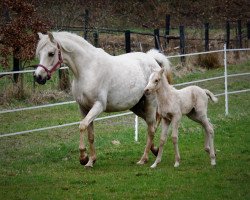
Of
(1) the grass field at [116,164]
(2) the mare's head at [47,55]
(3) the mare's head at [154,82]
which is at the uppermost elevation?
(2) the mare's head at [47,55]

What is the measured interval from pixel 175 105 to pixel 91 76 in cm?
136

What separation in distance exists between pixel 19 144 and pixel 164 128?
11.8 feet

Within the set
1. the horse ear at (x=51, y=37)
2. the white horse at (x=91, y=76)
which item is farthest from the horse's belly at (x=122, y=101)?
the horse ear at (x=51, y=37)

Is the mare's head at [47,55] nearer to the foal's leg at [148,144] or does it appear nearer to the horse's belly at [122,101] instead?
the horse's belly at [122,101]

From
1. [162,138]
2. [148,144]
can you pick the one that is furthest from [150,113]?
[162,138]

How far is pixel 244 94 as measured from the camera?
2016cm

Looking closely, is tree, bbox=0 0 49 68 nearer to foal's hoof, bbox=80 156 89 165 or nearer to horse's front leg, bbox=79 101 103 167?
horse's front leg, bbox=79 101 103 167

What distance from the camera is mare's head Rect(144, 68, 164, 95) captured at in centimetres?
1034

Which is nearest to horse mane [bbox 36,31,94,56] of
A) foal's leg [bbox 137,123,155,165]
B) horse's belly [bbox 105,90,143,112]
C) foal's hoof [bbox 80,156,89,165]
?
horse's belly [bbox 105,90,143,112]

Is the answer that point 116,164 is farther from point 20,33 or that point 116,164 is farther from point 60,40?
point 20,33

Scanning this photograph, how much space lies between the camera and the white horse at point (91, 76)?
10.3 meters

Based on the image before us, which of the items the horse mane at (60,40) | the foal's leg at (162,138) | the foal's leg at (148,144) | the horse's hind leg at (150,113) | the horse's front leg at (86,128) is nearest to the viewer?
the horse's front leg at (86,128)

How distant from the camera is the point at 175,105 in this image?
34.3 feet

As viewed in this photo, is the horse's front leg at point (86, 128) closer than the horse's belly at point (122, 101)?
Yes
